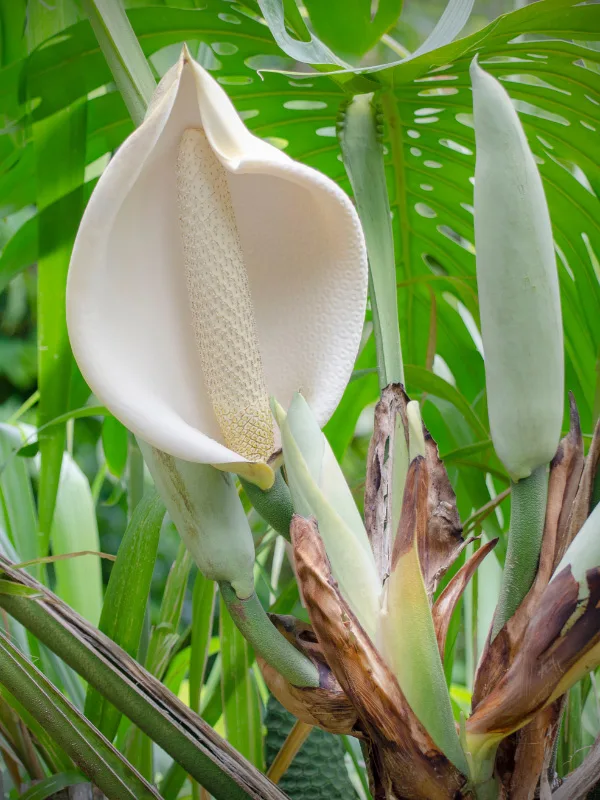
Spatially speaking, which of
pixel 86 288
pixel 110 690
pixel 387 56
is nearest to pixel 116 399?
pixel 86 288

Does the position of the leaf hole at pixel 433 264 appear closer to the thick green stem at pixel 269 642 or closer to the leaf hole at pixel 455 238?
the leaf hole at pixel 455 238

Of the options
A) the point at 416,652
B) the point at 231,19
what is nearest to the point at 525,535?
the point at 416,652

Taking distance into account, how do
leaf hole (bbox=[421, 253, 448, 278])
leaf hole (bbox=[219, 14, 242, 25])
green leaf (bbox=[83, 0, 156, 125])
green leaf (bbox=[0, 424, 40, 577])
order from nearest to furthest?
green leaf (bbox=[83, 0, 156, 125])
leaf hole (bbox=[219, 14, 242, 25])
green leaf (bbox=[0, 424, 40, 577])
leaf hole (bbox=[421, 253, 448, 278])

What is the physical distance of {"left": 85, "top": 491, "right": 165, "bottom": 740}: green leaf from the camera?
456 mm

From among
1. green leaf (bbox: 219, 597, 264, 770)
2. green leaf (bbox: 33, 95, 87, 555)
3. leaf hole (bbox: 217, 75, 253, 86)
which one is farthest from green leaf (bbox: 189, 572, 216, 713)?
leaf hole (bbox: 217, 75, 253, 86)

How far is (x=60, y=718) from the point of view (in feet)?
1.16

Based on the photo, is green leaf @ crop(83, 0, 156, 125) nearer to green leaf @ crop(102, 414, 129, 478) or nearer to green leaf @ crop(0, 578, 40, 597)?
green leaf @ crop(0, 578, 40, 597)

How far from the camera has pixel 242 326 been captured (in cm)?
35

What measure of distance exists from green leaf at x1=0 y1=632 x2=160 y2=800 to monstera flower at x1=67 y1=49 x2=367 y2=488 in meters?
0.14

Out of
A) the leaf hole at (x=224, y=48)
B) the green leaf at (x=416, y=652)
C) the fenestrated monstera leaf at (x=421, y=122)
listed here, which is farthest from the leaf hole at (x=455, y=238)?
the green leaf at (x=416, y=652)

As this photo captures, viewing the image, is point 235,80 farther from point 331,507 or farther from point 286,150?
point 331,507

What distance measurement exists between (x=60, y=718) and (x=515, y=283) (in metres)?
0.28

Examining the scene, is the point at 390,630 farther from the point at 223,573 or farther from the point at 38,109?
the point at 38,109

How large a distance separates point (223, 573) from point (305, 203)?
172 mm
